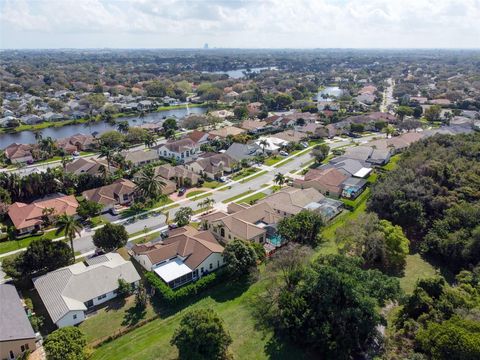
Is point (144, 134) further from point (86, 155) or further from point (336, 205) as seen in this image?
point (336, 205)

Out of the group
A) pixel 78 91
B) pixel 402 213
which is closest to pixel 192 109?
pixel 78 91

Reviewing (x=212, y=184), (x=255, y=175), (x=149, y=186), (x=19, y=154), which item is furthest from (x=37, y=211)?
(x=255, y=175)

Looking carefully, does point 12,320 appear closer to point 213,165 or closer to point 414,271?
point 414,271

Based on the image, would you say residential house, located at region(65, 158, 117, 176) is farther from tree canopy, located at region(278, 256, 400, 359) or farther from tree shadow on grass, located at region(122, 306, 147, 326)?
tree canopy, located at region(278, 256, 400, 359)

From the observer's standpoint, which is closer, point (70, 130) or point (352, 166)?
point (352, 166)

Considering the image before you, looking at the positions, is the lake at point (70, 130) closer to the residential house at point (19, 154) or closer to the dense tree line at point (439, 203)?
the residential house at point (19, 154)

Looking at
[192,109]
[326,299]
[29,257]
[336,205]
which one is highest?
[326,299]
